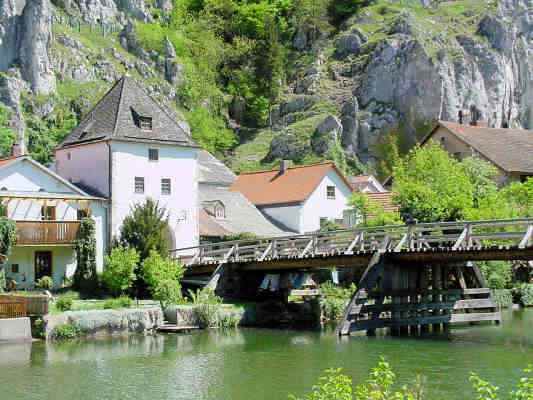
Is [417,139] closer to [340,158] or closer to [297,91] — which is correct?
[340,158]

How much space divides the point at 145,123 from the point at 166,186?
158 inches

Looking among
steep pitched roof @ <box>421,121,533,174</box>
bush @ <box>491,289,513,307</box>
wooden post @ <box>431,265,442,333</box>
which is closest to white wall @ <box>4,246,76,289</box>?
wooden post @ <box>431,265,442,333</box>

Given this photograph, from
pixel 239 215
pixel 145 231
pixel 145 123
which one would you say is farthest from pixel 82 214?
pixel 239 215

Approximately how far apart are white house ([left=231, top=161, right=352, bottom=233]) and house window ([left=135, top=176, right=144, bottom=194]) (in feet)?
55.7

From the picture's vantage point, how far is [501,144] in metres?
74.8


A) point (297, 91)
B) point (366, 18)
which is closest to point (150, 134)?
point (297, 91)

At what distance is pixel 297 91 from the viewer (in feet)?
379

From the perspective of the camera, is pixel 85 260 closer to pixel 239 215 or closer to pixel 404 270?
pixel 404 270

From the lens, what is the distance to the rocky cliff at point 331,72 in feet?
319

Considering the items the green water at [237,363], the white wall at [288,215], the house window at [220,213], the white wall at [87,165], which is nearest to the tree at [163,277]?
the green water at [237,363]

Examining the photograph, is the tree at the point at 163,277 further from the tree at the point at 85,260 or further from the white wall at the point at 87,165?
the white wall at the point at 87,165

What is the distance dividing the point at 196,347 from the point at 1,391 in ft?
34.8

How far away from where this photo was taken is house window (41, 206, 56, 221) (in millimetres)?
46500

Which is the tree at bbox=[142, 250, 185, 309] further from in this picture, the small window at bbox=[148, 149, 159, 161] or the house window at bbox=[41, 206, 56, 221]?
the small window at bbox=[148, 149, 159, 161]
